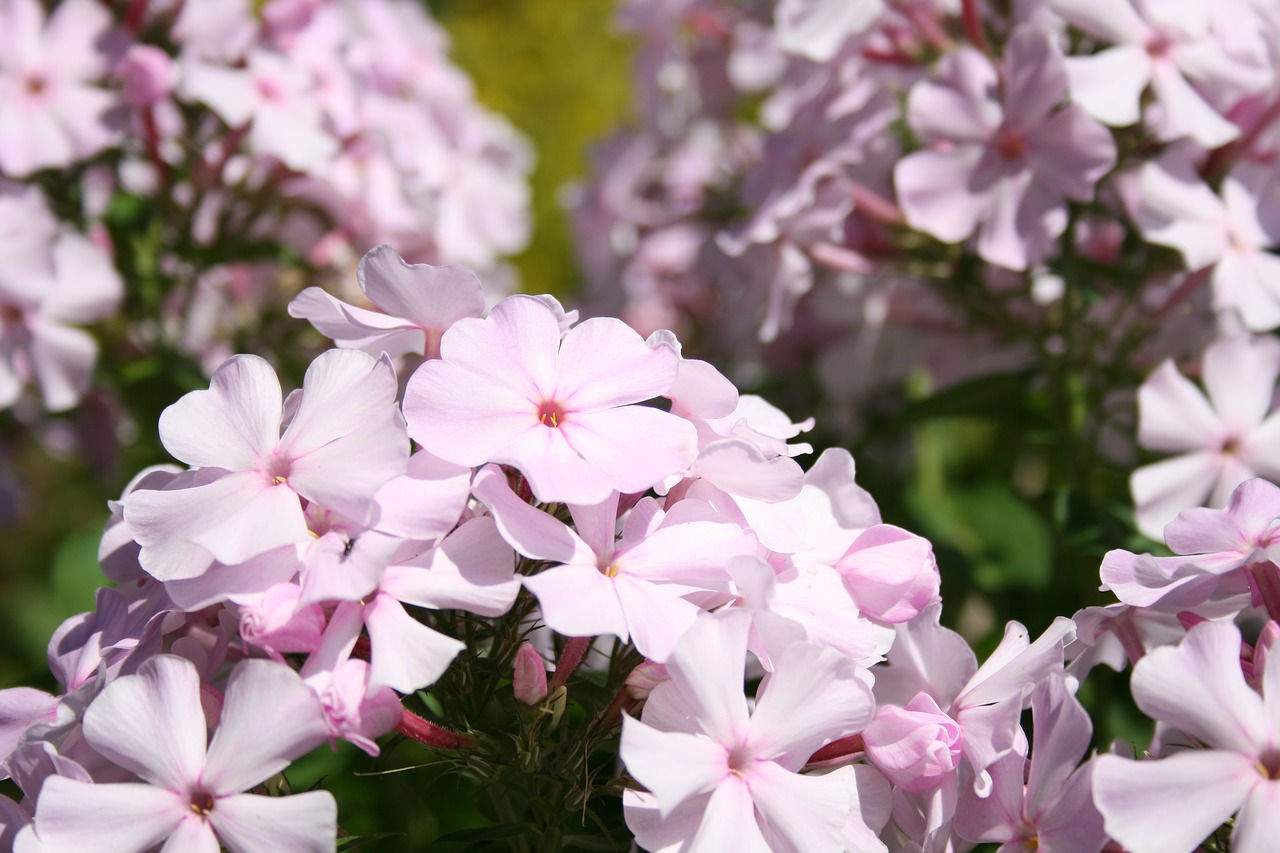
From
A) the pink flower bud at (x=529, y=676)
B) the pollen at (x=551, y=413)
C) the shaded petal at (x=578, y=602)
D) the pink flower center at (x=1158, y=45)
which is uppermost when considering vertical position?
the pink flower center at (x=1158, y=45)

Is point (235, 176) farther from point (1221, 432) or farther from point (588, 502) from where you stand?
point (1221, 432)

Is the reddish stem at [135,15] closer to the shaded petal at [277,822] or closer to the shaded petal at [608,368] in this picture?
the shaded petal at [608,368]

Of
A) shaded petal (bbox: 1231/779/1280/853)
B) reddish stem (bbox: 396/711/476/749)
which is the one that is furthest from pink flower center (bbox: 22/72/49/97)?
shaded petal (bbox: 1231/779/1280/853)

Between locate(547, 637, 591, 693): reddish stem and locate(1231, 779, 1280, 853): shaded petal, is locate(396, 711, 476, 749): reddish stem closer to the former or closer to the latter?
locate(547, 637, 591, 693): reddish stem

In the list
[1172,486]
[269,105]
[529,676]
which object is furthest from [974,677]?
[269,105]

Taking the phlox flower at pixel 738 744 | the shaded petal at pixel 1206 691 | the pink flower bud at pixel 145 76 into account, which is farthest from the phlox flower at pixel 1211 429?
the pink flower bud at pixel 145 76
